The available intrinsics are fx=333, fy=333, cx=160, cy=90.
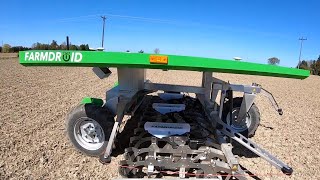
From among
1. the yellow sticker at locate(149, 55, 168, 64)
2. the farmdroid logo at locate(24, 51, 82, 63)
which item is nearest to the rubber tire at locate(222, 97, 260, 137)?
the yellow sticker at locate(149, 55, 168, 64)

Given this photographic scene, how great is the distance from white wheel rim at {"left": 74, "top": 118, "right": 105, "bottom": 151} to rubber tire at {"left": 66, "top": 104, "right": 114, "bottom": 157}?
0.05 metres

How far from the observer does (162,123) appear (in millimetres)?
4305

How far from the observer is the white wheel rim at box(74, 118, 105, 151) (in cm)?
440

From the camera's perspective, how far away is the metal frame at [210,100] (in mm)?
3939

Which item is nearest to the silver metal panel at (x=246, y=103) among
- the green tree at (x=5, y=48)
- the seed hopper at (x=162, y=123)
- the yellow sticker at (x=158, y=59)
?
the seed hopper at (x=162, y=123)

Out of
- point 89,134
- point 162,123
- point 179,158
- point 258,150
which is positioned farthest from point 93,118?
point 258,150

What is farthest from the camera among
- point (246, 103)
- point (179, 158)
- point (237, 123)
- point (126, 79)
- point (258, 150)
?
point (237, 123)

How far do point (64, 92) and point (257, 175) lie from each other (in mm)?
7104

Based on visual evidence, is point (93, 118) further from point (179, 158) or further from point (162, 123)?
point (179, 158)

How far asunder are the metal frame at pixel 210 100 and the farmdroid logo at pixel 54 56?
3.05 feet

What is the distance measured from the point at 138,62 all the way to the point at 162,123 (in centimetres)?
101

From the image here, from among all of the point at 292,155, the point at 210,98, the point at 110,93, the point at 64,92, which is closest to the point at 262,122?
the point at 292,155

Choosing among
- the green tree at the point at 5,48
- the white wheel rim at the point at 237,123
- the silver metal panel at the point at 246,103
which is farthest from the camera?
the green tree at the point at 5,48

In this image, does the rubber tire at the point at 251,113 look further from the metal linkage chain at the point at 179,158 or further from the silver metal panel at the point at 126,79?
the silver metal panel at the point at 126,79
